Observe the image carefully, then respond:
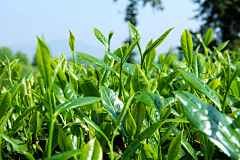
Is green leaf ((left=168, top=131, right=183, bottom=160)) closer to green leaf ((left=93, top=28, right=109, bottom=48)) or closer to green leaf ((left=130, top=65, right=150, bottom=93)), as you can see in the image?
green leaf ((left=130, top=65, right=150, bottom=93))

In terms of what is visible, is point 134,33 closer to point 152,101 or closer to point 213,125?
point 152,101

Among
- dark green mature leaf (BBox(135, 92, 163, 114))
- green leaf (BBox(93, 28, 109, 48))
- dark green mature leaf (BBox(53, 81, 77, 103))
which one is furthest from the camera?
green leaf (BBox(93, 28, 109, 48))

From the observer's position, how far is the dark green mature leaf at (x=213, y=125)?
0.36m

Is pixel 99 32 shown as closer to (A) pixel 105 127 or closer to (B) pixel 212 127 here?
(A) pixel 105 127

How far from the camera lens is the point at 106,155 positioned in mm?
683

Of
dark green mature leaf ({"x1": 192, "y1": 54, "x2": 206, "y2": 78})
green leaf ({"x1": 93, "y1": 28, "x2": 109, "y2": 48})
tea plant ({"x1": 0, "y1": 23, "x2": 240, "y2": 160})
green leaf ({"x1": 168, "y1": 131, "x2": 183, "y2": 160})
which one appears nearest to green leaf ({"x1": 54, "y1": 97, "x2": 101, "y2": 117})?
tea plant ({"x1": 0, "y1": 23, "x2": 240, "y2": 160})

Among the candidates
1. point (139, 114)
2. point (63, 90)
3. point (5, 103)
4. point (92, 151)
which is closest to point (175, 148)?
point (139, 114)

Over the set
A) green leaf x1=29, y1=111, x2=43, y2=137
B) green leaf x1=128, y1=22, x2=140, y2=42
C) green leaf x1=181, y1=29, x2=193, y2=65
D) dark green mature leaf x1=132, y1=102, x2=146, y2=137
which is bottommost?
green leaf x1=29, y1=111, x2=43, y2=137

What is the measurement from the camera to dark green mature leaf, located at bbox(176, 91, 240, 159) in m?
0.36

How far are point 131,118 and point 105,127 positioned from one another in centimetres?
12

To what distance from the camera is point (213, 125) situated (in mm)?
378

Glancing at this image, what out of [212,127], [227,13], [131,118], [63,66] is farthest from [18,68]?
[227,13]

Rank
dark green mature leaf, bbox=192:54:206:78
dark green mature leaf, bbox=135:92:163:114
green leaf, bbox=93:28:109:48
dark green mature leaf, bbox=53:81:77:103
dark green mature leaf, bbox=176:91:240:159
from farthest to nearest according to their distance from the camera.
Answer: dark green mature leaf, bbox=192:54:206:78
green leaf, bbox=93:28:109:48
dark green mature leaf, bbox=53:81:77:103
dark green mature leaf, bbox=135:92:163:114
dark green mature leaf, bbox=176:91:240:159

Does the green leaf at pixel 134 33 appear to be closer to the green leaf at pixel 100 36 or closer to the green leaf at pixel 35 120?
the green leaf at pixel 100 36
